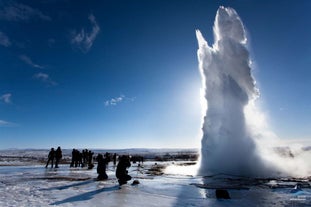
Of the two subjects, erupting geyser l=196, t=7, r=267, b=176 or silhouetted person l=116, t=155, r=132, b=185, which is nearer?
silhouetted person l=116, t=155, r=132, b=185

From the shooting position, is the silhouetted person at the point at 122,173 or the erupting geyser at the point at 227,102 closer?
the silhouetted person at the point at 122,173

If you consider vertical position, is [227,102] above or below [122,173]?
above

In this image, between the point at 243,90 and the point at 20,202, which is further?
the point at 243,90

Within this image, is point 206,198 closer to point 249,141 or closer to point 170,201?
point 170,201

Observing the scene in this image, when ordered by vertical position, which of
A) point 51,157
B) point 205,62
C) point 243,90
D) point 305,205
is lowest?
point 305,205

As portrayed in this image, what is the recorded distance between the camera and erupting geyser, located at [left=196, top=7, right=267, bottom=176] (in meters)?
27.6

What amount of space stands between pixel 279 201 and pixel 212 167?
1699cm

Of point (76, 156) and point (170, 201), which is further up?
point (76, 156)

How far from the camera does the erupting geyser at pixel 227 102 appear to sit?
90.5 feet

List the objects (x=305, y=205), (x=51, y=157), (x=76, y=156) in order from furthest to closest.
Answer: (x=76, y=156), (x=51, y=157), (x=305, y=205)

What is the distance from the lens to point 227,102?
31672 millimetres

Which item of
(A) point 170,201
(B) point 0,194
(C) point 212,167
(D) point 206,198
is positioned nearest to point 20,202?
(B) point 0,194

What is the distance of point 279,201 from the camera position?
36.2ft

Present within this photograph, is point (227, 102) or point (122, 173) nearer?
point (122, 173)
